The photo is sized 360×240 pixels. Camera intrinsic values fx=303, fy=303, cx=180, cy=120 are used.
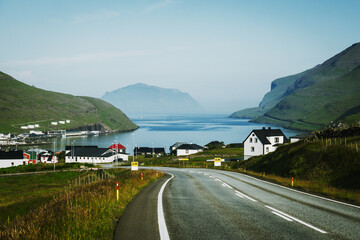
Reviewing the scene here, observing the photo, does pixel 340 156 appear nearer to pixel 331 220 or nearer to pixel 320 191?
pixel 320 191

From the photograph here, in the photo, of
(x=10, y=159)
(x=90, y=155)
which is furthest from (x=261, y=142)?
(x=10, y=159)

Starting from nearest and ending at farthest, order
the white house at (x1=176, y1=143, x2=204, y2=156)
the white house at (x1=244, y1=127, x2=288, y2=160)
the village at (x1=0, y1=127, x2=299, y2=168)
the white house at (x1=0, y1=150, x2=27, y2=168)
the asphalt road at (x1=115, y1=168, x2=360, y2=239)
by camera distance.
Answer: the asphalt road at (x1=115, y1=168, x2=360, y2=239), the white house at (x1=244, y1=127, x2=288, y2=160), the village at (x1=0, y1=127, x2=299, y2=168), the white house at (x1=0, y1=150, x2=27, y2=168), the white house at (x1=176, y1=143, x2=204, y2=156)

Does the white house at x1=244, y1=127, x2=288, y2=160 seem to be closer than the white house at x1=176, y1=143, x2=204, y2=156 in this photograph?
Yes

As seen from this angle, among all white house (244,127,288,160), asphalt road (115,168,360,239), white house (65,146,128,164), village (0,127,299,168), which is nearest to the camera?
asphalt road (115,168,360,239)

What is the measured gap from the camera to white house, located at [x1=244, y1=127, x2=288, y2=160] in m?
79.1

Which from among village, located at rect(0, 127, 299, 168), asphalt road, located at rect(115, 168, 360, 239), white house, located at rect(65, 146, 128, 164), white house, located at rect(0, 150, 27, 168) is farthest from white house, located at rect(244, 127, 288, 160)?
white house, located at rect(0, 150, 27, 168)

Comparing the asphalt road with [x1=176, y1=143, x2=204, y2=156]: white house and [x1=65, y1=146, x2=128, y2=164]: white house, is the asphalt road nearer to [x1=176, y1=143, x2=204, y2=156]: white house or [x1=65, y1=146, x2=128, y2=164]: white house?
[x1=65, y1=146, x2=128, y2=164]: white house

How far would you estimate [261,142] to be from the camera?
78938 millimetres

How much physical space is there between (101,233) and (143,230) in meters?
1.18

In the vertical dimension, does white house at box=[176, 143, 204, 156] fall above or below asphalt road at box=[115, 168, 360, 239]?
above

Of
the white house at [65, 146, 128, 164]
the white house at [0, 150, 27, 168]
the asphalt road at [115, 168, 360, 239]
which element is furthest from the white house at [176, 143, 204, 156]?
the asphalt road at [115, 168, 360, 239]

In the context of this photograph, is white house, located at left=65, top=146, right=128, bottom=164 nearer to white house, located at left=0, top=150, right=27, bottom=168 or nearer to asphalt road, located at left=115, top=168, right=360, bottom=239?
white house, located at left=0, top=150, right=27, bottom=168

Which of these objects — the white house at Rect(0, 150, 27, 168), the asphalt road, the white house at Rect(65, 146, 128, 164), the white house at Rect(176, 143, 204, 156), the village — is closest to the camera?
the asphalt road

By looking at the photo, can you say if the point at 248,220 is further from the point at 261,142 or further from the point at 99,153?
the point at 99,153
